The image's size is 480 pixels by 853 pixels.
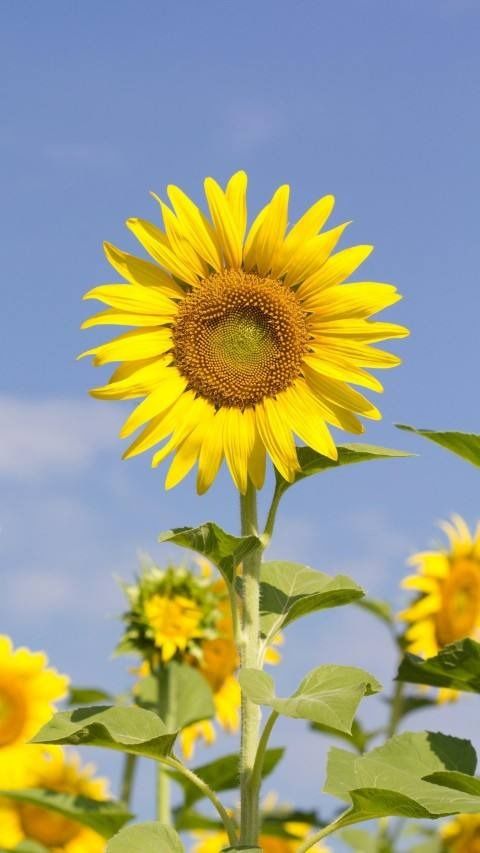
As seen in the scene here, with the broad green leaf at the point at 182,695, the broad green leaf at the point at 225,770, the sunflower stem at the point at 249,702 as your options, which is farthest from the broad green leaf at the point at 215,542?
the broad green leaf at the point at 182,695

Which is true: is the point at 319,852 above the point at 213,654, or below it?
below

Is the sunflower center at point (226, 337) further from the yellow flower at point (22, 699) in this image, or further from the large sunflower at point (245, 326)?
the yellow flower at point (22, 699)

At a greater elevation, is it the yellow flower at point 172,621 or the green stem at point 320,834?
the yellow flower at point 172,621

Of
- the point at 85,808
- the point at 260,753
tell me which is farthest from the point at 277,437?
the point at 85,808

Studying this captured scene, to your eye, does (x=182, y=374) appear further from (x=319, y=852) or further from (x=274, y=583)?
(x=319, y=852)

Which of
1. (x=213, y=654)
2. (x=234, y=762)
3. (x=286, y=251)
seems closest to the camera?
(x=286, y=251)

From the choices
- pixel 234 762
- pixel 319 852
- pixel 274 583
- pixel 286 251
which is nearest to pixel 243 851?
pixel 274 583

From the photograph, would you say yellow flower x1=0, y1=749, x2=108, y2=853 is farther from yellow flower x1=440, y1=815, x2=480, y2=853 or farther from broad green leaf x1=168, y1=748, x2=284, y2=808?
yellow flower x1=440, y1=815, x2=480, y2=853
